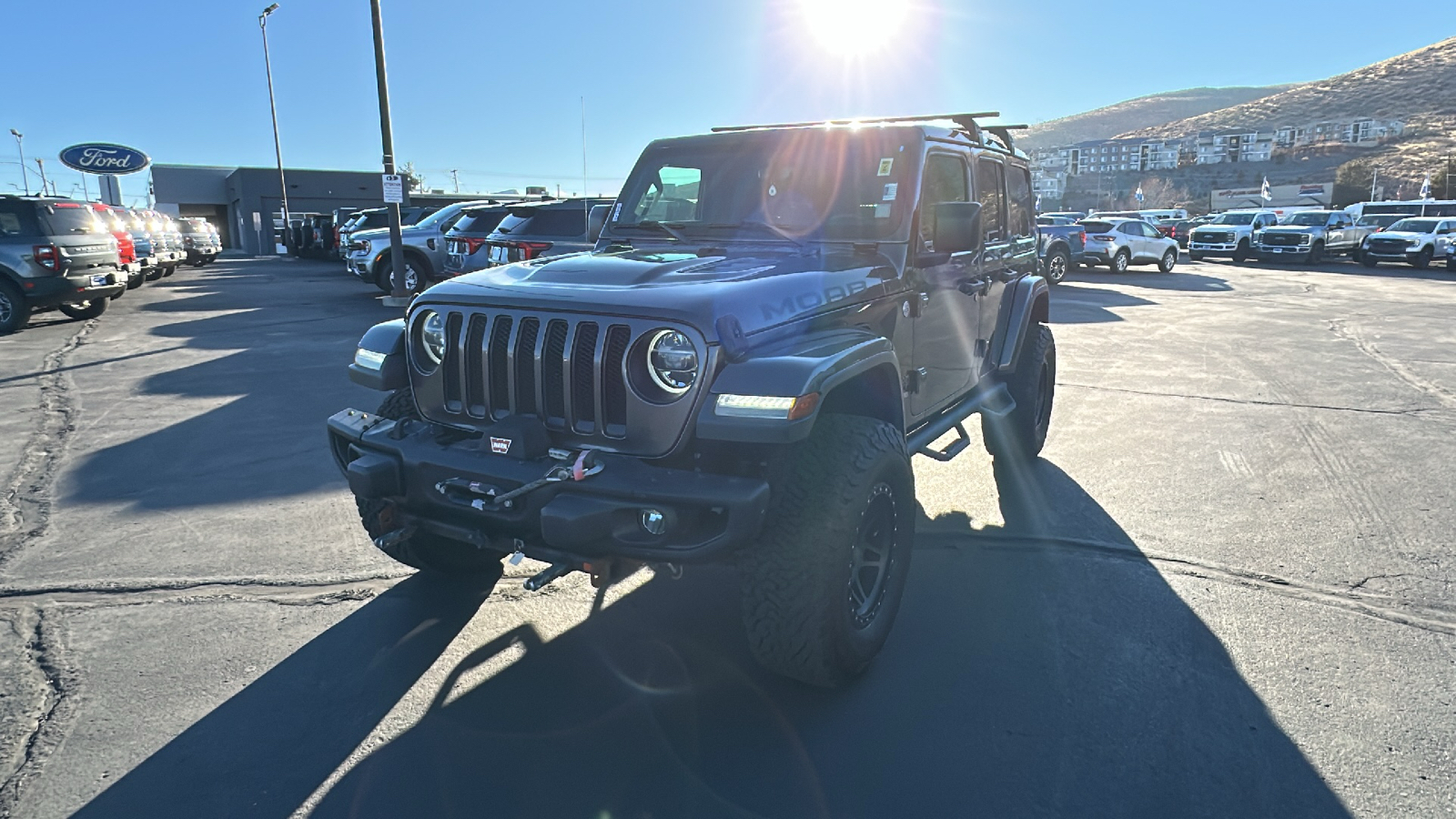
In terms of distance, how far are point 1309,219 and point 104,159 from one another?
153 feet

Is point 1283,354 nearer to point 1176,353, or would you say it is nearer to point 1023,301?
point 1176,353

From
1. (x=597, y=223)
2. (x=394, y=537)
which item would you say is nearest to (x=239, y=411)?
(x=597, y=223)

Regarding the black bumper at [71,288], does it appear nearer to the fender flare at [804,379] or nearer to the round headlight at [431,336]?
the round headlight at [431,336]

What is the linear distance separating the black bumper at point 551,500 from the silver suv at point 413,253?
13717 mm

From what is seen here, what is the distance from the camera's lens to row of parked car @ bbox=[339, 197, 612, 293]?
501 inches

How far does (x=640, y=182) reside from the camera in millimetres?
4961

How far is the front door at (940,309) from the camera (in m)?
4.32

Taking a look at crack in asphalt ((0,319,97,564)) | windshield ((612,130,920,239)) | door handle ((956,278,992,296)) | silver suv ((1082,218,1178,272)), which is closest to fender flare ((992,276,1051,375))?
door handle ((956,278,992,296))

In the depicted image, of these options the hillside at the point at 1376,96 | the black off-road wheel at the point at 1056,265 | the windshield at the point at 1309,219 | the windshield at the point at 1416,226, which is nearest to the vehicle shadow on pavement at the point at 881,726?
the black off-road wheel at the point at 1056,265

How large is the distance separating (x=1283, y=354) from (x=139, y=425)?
465 inches

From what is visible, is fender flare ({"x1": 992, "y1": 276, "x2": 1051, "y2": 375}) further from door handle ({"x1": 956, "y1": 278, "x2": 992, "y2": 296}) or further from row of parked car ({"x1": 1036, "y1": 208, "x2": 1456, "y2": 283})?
row of parked car ({"x1": 1036, "y1": 208, "x2": 1456, "y2": 283})

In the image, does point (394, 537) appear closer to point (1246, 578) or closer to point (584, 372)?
point (584, 372)

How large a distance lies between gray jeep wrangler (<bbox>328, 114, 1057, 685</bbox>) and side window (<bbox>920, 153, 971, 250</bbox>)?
3 centimetres

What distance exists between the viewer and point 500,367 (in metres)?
3.33
